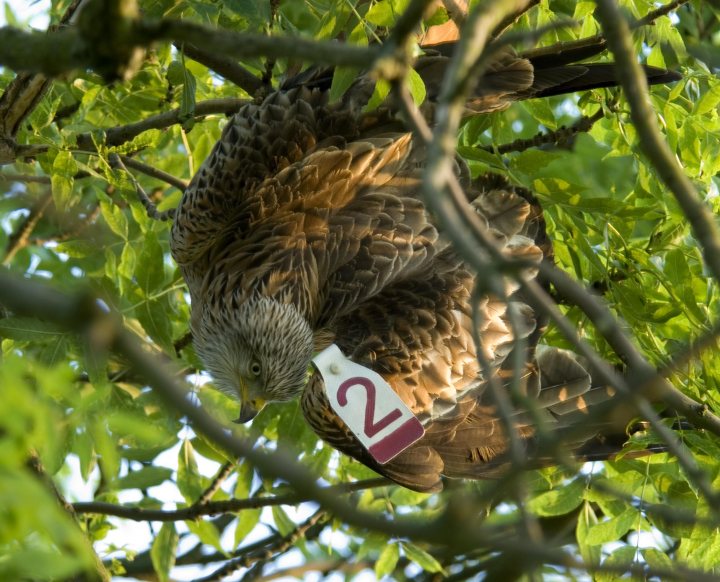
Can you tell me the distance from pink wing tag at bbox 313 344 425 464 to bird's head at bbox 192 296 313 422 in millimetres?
413

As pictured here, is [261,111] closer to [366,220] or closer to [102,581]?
[366,220]

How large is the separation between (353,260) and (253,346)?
0.68 meters

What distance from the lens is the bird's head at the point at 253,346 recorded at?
499cm

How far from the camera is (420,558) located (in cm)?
487

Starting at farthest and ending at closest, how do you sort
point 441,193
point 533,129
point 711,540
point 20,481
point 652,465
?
point 533,129
point 652,465
point 711,540
point 441,193
point 20,481

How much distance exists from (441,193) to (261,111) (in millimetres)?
3036

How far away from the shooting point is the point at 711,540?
3.96 metres

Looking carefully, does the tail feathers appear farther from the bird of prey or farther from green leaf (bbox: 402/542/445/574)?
green leaf (bbox: 402/542/445/574)

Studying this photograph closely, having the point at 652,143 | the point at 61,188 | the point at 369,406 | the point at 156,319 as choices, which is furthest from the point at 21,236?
the point at 652,143

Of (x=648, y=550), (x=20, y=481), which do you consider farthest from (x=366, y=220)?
(x=20, y=481)

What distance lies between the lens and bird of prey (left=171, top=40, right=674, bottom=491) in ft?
15.6

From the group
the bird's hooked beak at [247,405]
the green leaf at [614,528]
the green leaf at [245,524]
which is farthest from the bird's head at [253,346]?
the green leaf at [614,528]

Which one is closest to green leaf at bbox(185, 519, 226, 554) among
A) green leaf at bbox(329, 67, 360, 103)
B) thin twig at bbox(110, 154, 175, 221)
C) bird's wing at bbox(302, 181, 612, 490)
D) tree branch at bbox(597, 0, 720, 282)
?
bird's wing at bbox(302, 181, 612, 490)

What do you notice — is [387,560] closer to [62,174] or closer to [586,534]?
[586,534]
